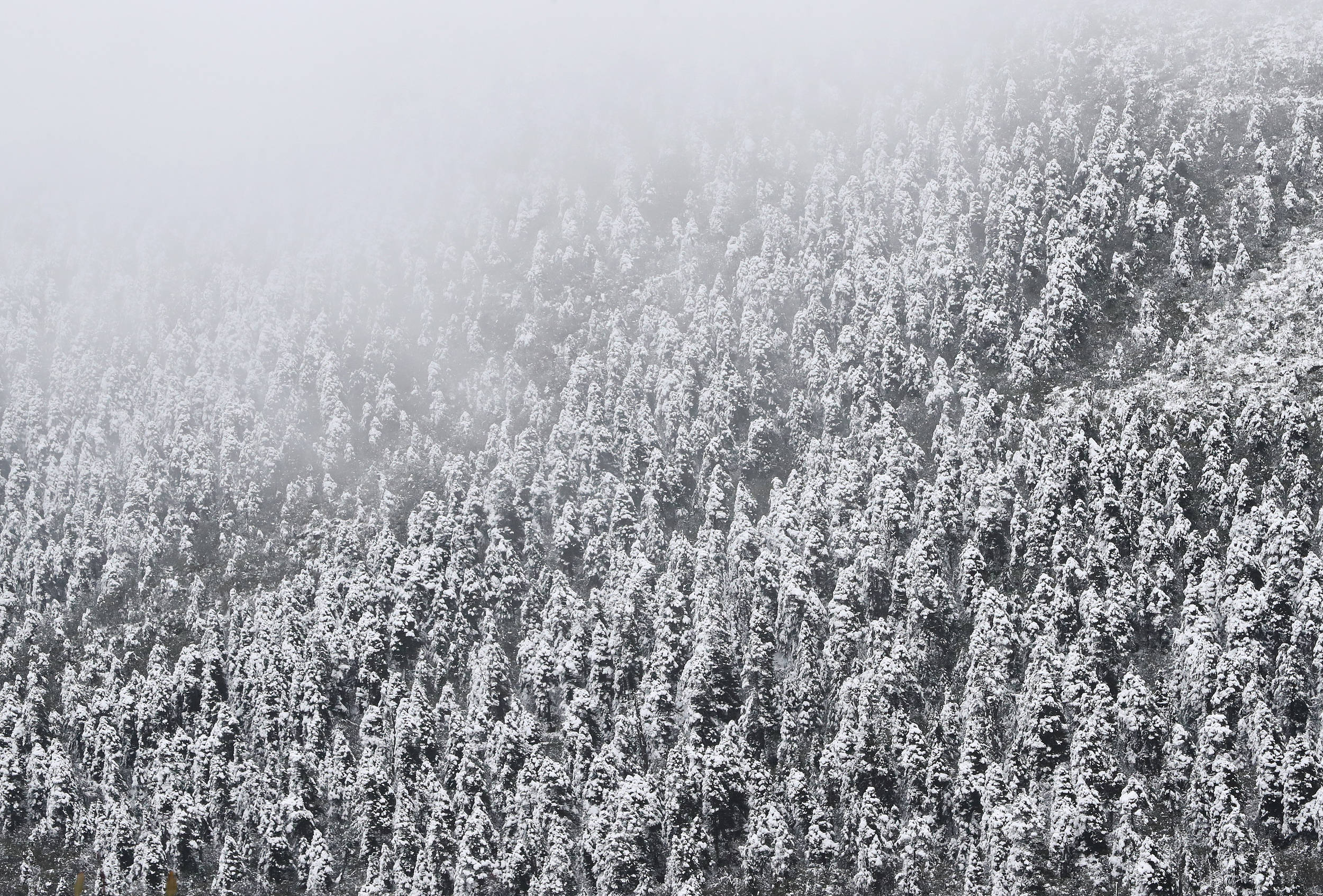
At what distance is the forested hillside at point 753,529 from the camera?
64.8m

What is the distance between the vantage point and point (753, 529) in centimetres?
8519

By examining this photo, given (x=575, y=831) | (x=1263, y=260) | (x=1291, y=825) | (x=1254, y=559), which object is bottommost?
(x=575, y=831)

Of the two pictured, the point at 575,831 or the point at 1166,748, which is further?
the point at 575,831

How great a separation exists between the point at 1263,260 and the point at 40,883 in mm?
111374

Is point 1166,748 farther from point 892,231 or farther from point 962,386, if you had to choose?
point 892,231

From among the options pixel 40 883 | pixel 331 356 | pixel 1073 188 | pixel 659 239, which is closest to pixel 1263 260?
pixel 1073 188

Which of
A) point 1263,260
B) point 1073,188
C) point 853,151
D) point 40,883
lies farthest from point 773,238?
point 40,883

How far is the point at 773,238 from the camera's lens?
119 meters

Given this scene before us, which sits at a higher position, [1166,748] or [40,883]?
[1166,748]

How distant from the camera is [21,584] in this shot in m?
119

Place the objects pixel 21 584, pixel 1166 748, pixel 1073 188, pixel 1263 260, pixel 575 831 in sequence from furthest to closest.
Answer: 1. pixel 21 584
2. pixel 1073 188
3. pixel 1263 260
4. pixel 575 831
5. pixel 1166 748

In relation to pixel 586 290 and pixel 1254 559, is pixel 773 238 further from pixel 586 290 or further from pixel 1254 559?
pixel 1254 559

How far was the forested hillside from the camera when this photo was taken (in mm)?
64750

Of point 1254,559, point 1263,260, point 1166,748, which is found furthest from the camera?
point 1263,260
